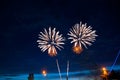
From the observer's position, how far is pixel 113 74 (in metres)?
101

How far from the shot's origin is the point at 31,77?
151750mm

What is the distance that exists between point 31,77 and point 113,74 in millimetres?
74052

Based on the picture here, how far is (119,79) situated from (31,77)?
259 ft

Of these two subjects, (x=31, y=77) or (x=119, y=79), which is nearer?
(x=119, y=79)

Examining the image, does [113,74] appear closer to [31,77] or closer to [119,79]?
[119,79]

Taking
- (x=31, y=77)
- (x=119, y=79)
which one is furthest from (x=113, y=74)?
(x=31, y=77)

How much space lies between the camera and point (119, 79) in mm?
95125

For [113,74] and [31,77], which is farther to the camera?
[31,77]

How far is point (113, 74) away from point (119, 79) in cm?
632
